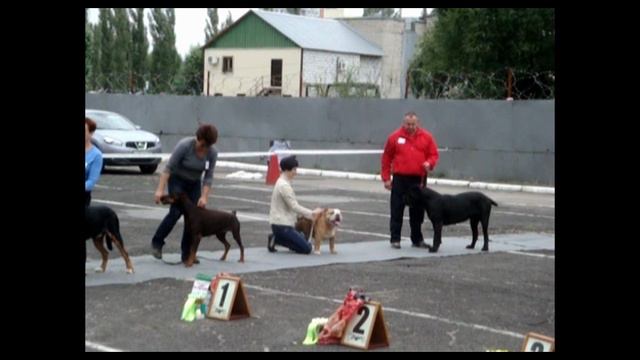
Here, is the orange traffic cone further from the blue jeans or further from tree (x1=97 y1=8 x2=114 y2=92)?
tree (x1=97 y1=8 x2=114 y2=92)

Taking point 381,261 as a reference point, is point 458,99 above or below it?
above

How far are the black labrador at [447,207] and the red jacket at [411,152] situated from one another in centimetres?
29

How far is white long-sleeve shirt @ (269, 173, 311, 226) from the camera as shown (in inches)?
556

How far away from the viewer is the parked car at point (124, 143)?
27359 mm

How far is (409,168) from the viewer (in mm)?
15055

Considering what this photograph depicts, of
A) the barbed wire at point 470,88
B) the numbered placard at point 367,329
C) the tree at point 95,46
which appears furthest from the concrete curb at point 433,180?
the tree at point 95,46

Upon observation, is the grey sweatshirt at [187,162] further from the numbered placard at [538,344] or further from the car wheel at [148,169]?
the car wheel at [148,169]

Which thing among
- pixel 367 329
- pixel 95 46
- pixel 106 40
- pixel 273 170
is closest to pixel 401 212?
pixel 367 329

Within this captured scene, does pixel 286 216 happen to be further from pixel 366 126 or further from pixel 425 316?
pixel 366 126
